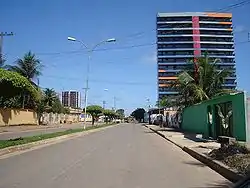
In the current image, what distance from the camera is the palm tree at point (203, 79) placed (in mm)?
40500

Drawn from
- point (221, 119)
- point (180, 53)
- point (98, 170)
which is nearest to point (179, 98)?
point (221, 119)

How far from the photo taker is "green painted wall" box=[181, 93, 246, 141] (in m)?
22.6

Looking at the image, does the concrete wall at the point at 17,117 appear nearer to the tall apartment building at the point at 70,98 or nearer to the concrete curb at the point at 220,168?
the concrete curb at the point at 220,168

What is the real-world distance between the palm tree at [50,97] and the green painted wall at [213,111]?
46.1m

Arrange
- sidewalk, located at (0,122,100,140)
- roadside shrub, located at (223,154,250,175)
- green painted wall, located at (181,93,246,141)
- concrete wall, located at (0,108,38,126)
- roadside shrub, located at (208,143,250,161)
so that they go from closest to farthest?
roadside shrub, located at (223,154,250,175)
roadside shrub, located at (208,143,250,161)
green painted wall, located at (181,93,246,141)
sidewalk, located at (0,122,100,140)
concrete wall, located at (0,108,38,126)

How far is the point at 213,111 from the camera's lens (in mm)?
29859

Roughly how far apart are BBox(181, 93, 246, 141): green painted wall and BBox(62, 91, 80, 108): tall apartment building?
108 metres

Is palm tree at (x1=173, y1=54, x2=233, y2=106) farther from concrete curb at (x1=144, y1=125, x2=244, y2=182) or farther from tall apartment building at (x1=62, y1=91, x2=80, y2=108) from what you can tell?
tall apartment building at (x1=62, y1=91, x2=80, y2=108)

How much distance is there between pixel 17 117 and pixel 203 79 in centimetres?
2816

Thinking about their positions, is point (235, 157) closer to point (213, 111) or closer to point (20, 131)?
point (213, 111)

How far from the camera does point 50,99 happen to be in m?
91.6

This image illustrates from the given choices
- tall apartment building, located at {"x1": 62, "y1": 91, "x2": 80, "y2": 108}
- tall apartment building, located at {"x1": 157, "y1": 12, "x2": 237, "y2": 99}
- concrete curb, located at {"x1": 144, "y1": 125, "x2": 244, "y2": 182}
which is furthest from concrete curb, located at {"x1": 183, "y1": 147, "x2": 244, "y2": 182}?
tall apartment building, located at {"x1": 62, "y1": 91, "x2": 80, "y2": 108}

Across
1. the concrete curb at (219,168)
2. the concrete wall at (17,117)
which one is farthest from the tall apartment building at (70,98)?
the concrete curb at (219,168)

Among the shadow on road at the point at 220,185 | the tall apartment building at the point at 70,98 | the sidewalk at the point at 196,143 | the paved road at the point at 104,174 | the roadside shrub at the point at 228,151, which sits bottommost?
the shadow on road at the point at 220,185
